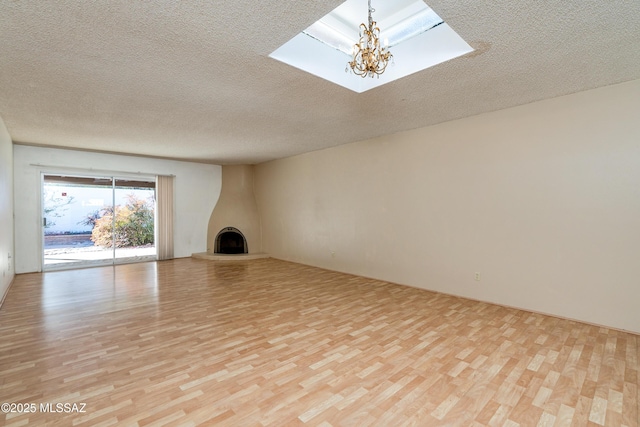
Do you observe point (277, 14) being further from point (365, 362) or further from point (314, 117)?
point (365, 362)

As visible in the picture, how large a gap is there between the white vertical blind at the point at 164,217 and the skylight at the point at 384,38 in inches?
239

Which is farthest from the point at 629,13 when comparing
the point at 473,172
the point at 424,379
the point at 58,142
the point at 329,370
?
the point at 58,142

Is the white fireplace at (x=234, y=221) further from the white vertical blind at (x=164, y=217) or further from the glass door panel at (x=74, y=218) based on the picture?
the glass door panel at (x=74, y=218)

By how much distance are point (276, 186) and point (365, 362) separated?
5.89 metres

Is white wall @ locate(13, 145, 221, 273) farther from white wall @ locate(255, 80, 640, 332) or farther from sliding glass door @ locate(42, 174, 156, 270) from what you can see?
white wall @ locate(255, 80, 640, 332)

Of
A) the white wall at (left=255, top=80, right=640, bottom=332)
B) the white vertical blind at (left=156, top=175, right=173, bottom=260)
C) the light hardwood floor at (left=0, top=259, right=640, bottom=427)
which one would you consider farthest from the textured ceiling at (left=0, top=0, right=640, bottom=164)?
the white vertical blind at (left=156, top=175, right=173, bottom=260)

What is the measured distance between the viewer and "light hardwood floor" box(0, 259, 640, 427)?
1809mm

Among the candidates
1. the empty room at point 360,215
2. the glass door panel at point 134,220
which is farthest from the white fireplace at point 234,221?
the empty room at point 360,215

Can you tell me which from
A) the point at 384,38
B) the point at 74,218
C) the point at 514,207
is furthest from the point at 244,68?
the point at 74,218

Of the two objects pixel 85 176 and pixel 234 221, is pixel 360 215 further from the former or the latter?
pixel 85 176

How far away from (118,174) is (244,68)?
587cm

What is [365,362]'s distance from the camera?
240 centimetres

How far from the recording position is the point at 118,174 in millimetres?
6863

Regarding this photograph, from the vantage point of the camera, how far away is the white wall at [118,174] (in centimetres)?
573
